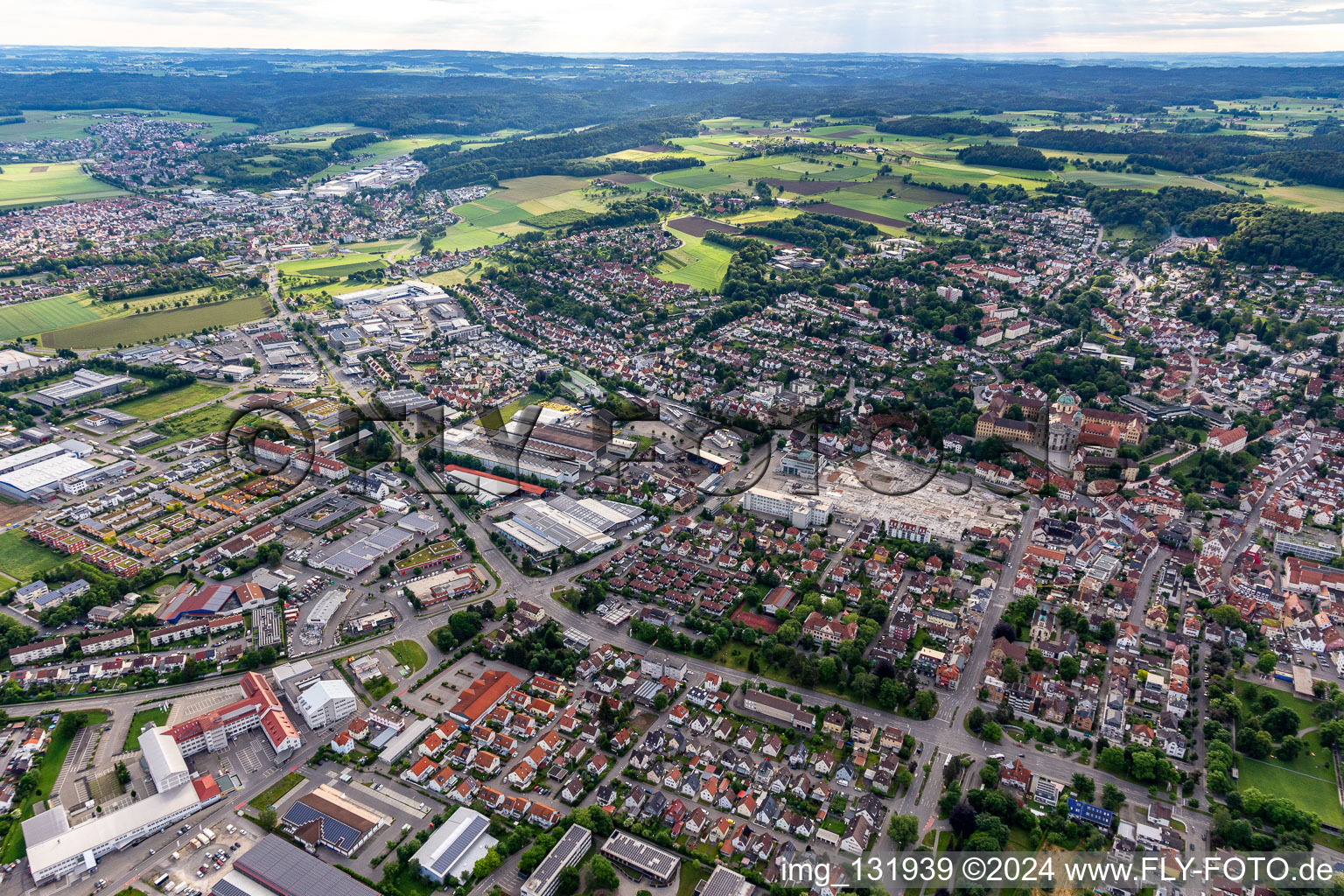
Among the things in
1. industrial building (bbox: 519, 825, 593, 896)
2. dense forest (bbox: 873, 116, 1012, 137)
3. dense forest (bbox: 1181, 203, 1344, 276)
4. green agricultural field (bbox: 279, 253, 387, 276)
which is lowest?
industrial building (bbox: 519, 825, 593, 896)

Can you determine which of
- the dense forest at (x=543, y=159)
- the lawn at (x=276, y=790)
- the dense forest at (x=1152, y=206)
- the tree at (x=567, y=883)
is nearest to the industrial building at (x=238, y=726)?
the lawn at (x=276, y=790)

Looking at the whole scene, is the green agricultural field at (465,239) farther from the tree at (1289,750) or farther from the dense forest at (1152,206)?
the tree at (1289,750)

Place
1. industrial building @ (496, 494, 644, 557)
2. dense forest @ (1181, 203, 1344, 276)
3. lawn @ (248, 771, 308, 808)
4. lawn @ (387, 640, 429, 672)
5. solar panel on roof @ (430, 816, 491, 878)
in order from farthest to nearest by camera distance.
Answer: dense forest @ (1181, 203, 1344, 276)
industrial building @ (496, 494, 644, 557)
lawn @ (387, 640, 429, 672)
lawn @ (248, 771, 308, 808)
solar panel on roof @ (430, 816, 491, 878)

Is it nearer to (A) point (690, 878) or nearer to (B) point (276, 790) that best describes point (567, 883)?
(A) point (690, 878)

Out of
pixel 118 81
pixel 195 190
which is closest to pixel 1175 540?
pixel 195 190

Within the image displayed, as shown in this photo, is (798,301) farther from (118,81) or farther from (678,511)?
(118,81)

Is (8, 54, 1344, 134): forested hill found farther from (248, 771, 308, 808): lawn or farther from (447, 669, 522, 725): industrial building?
(248, 771, 308, 808): lawn

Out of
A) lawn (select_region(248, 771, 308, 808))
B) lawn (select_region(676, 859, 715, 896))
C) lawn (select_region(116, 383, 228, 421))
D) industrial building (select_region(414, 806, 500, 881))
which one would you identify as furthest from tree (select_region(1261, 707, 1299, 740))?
lawn (select_region(116, 383, 228, 421))

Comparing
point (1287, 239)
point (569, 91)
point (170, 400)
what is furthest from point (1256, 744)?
point (569, 91)
